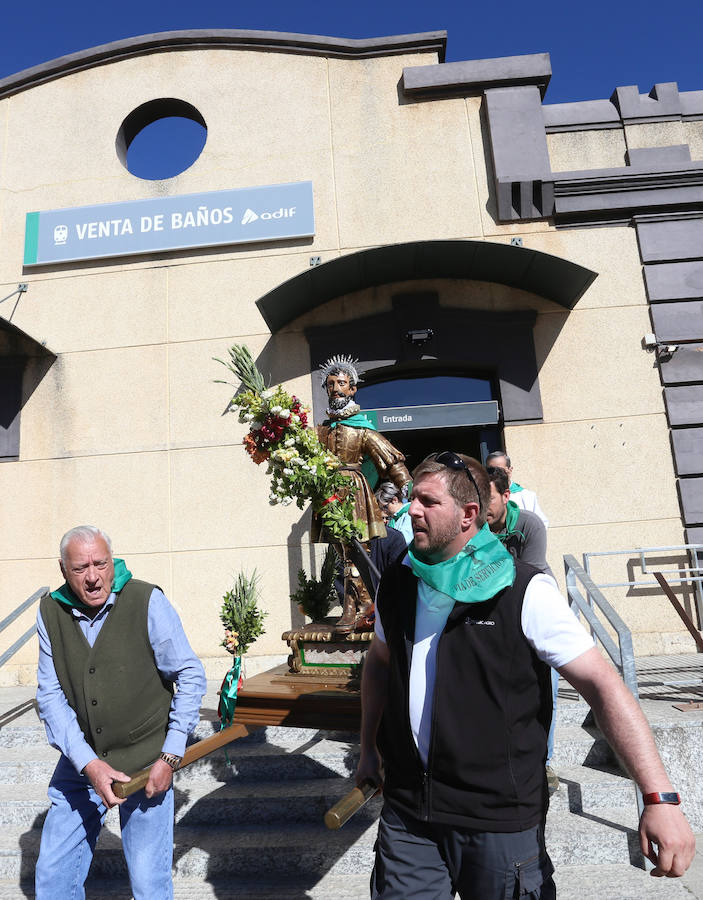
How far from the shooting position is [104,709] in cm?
249

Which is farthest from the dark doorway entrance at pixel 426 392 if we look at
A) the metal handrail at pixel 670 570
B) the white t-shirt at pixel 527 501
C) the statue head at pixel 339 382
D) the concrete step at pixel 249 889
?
the concrete step at pixel 249 889

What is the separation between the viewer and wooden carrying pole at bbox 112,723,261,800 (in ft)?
7.06

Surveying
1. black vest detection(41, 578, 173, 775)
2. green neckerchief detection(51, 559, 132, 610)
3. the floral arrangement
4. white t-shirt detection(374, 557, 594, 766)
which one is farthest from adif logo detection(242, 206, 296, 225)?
white t-shirt detection(374, 557, 594, 766)

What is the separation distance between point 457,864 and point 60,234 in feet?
28.7

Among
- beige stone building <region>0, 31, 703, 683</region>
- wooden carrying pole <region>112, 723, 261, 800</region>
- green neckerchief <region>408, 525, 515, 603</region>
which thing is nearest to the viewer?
green neckerchief <region>408, 525, 515, 603</region>

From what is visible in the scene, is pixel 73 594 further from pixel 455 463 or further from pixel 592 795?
pixel 592 795

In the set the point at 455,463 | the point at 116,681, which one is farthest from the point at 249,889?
the point at 455,463

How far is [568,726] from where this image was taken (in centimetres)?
449

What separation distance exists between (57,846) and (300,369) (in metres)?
5.84

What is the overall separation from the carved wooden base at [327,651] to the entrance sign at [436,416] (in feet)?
11.2

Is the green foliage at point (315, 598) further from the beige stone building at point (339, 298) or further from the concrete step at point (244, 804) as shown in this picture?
the beige stone building at point (339, 298)

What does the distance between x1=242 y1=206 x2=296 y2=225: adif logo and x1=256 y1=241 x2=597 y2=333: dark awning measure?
1357 millimetres

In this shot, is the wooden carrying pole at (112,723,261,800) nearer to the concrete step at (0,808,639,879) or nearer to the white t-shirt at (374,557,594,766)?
the concrete step at (0,808,639,879)

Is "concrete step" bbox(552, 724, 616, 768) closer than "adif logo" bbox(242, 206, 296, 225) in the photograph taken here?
Yes
